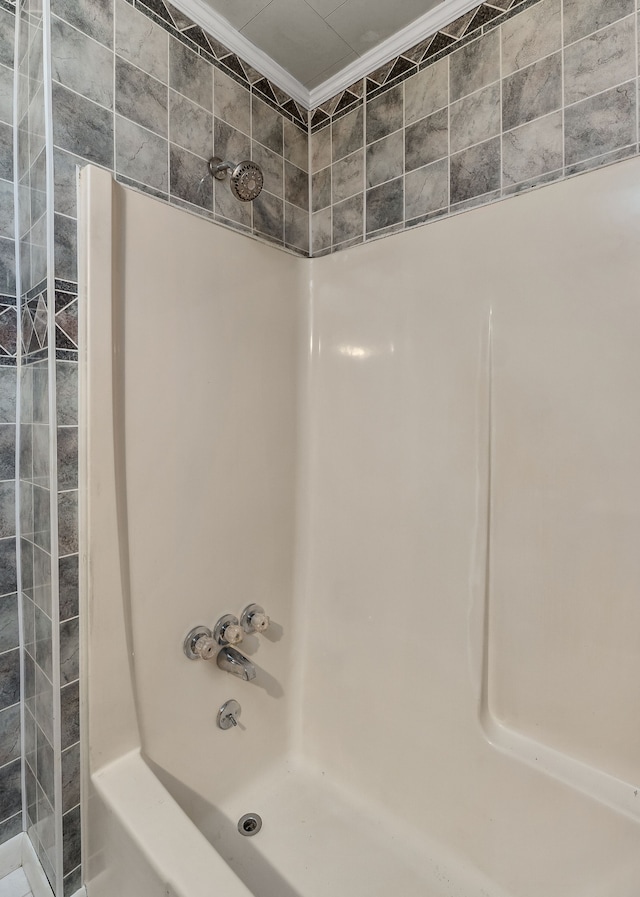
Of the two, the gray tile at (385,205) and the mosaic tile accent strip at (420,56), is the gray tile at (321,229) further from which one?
the mosaic tile accent strip at (420,56)

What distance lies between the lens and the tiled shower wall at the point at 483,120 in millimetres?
1036

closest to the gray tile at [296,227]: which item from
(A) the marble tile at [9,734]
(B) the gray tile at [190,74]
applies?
(B) the gray tile at [190,74]

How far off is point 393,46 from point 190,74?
0.62 meters

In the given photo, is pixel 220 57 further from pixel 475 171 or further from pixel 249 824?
pixel 249 824

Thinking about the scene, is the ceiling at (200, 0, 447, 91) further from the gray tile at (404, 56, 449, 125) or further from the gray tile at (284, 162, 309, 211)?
the gray tile at (284, 162, 309, 211)

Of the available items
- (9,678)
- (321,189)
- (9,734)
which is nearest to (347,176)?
(321,189)

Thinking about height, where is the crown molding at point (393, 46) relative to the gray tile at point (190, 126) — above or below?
above

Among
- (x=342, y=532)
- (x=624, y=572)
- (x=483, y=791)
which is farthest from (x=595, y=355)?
(x=483, y=791)

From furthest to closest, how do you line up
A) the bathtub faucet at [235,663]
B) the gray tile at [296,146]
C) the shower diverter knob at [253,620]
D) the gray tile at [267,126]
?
the gray tile at [296,146]
the gray tile at [267,126]
the shower diverter knob at [253,620]
the bathtub faucet at [235,663]

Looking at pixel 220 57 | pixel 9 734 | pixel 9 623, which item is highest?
pixel 220 57

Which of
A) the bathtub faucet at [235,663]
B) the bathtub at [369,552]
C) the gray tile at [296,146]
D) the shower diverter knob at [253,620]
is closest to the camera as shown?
the bathtub at [369,552]

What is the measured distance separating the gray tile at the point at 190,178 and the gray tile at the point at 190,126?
Result: 0.02 m

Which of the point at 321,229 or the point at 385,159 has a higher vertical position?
the point at 385,159

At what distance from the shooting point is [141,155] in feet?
3.77
